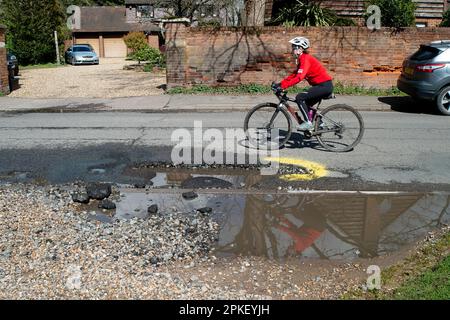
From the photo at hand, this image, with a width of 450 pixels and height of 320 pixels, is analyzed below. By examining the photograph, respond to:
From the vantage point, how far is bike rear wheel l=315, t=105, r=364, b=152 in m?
8.02

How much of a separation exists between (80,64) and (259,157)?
29889mm

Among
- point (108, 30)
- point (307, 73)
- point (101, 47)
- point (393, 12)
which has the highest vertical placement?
point (108, 30)

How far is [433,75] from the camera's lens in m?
Result: 11.6

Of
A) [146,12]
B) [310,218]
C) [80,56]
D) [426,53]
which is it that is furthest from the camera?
[146,12]

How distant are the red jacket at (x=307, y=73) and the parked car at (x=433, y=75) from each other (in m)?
5.23

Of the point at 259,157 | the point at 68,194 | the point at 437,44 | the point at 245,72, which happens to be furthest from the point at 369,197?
the point at 245,72

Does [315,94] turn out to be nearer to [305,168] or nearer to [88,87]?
[305,168]

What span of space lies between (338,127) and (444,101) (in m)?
5.13

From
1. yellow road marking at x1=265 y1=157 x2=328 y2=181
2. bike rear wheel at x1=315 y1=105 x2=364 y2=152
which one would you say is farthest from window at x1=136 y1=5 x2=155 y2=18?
yellow road marking at x1=265 y1=157 x2=328 y2=181

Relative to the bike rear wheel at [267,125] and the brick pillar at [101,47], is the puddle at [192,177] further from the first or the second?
the brick pillar at [101,47]

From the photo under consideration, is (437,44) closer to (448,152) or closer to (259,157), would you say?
(448,152)

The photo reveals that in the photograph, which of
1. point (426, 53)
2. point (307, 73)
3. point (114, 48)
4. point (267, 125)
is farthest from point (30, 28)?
point (307, 73)
